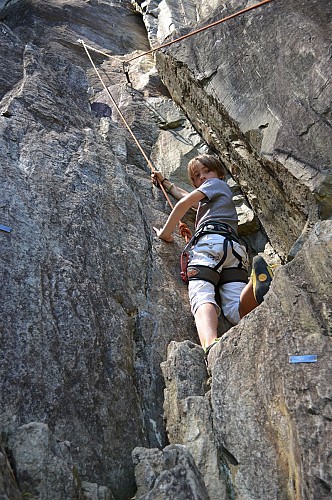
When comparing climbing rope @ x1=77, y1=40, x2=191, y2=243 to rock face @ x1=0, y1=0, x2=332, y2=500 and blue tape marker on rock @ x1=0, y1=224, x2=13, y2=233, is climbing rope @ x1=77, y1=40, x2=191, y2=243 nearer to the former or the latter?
rock face @ x1=0, y1=0, x2=332, y2=500

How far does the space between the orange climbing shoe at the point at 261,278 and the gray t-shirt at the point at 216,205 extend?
146cm

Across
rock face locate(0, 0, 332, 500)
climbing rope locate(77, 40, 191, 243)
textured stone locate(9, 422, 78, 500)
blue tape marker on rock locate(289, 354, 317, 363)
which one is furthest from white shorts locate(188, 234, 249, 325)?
textured stone locate(9, 422, 78, 500)

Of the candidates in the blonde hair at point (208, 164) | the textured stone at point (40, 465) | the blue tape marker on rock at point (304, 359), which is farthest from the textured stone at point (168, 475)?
the blonde hair at point (208, 164)

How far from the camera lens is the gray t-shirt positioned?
6234 millimetres

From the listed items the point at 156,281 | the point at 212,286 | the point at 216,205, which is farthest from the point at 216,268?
the point at 216,205

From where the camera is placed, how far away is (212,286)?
5.72m

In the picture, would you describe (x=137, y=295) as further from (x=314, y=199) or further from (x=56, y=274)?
(x=314, y=199)

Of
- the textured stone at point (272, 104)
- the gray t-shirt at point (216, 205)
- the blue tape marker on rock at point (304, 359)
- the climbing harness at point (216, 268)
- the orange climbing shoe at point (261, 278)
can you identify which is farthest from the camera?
the gray t-shirt at point (216, 205)

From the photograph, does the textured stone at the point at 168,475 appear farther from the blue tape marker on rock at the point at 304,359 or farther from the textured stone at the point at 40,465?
the blue tape marker on rock at the point at 304,359

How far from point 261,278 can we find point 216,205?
1727 mm

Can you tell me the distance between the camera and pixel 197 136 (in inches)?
325

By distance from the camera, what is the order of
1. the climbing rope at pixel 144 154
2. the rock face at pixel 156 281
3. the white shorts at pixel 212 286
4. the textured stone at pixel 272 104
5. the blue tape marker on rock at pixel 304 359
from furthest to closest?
the climbing rope at pixel 144 154
the textured stone at pixel 272 104
the white shorts at pixel 212 286
the blue tape marker on rock at pixel 304 359
the rock face at pixel 156 281

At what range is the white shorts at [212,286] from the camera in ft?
18.2

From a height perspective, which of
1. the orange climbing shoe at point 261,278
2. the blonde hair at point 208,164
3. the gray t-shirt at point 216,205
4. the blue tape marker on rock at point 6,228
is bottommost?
the orange climbing shoe at point 261,278
